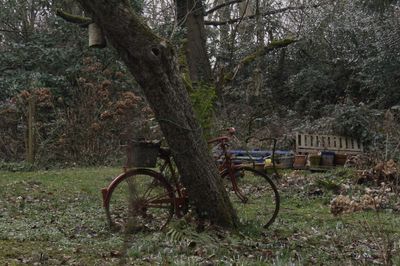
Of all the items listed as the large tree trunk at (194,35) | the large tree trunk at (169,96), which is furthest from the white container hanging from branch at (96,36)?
the large tree trunk at (194,35)

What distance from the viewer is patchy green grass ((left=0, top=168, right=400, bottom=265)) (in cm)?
449

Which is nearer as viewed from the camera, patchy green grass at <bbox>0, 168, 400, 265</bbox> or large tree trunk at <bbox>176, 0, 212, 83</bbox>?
patchy green grass at <bbox>0, 168, 400, 265</bbox>

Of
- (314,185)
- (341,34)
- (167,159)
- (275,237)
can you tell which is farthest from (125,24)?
(341,34)

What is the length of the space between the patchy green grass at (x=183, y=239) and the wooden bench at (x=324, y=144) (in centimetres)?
510

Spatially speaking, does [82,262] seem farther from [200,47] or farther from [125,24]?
[200,47]

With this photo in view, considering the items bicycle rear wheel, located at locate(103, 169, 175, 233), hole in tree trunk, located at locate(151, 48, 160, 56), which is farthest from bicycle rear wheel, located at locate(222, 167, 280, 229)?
hole in tree trunk, located at locate(151, 48, 160, 56)

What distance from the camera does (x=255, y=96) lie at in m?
19.8

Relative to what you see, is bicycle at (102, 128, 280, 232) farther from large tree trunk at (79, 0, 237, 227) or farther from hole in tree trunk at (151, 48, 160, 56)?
hole in tree trunk at (151, 48, 160, 56)

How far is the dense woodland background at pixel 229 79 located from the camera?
1362cm

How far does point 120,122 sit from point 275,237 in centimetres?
848

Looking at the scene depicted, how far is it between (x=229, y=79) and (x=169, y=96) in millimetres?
6148

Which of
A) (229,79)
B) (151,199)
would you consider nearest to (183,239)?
(151,199)

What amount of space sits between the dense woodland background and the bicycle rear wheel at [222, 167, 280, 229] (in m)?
1.16

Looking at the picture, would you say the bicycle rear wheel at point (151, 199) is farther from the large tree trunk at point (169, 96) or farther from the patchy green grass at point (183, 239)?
the large tree trunk at point (169, 96)
